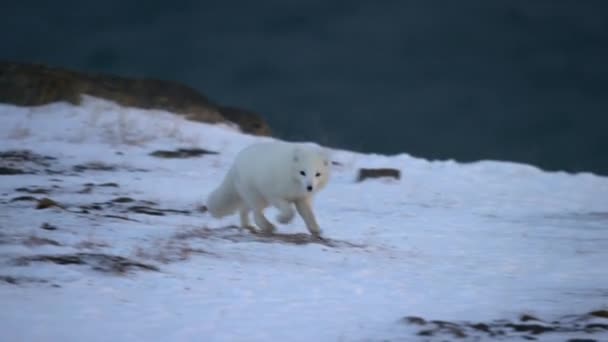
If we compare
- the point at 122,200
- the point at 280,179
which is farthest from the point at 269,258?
the point at 122,200

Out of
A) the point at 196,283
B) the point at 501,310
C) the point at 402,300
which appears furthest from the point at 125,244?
the point at 501,310

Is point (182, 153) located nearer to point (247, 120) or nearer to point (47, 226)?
point (247, 120)

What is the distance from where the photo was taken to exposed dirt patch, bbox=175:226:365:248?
26.2 ft

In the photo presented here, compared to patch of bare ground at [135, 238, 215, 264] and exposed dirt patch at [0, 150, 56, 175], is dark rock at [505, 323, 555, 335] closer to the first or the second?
patch of bare ground at [135, 238, 215, 264]

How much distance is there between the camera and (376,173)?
16.5m

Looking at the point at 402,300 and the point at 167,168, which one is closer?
the point at 402,300

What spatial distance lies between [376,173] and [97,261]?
10786 mm

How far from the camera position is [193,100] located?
24.5m

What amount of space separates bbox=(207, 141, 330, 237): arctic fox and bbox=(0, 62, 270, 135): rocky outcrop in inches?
457

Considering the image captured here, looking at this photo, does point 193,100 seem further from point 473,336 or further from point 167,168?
point 473,336

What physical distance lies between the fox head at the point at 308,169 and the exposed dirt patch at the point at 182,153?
8.06 m

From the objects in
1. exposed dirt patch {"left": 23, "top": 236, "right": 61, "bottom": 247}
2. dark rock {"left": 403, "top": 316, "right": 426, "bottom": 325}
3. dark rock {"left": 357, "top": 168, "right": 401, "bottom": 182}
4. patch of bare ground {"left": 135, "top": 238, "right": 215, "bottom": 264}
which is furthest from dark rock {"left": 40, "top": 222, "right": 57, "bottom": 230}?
dark rock {"left": 357, "top": 168, "right": 401, "bottom": 182}

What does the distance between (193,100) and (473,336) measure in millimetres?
20263

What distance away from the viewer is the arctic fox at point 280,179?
8836mm
